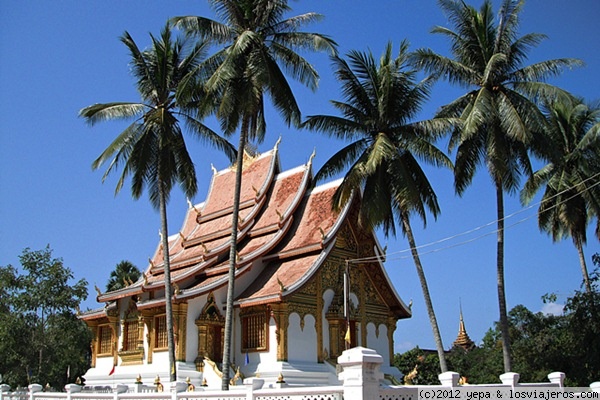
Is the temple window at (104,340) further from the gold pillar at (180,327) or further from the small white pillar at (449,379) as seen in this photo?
the small white pillar at (449,379)

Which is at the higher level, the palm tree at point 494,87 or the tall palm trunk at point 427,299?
the palm tree at point 494,87

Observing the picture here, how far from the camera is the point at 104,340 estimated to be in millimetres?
26141

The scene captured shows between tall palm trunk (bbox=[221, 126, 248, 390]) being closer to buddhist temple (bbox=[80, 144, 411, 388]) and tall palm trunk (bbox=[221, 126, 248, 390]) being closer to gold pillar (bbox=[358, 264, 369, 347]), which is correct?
buddhist temple (bbox=[80, 144, 411, 388])

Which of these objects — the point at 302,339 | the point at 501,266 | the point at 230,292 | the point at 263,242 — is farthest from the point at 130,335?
the point at 501,266

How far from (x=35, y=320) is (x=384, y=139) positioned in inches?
631

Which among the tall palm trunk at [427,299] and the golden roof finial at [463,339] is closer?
the tall palm trunk at [427,299]

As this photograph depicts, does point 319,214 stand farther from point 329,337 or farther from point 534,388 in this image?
point 534,388

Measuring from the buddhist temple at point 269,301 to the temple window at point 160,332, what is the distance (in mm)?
48

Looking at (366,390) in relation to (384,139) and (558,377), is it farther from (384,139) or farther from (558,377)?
(384,139)

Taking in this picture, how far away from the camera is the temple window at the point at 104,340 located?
84.3 feet

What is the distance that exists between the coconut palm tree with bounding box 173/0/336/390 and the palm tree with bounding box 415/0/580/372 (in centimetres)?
401

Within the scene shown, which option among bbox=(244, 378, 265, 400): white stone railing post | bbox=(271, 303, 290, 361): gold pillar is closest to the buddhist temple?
bbox=(271, 303, 290, 361): gold pillar

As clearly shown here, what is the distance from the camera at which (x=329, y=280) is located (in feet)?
73.7

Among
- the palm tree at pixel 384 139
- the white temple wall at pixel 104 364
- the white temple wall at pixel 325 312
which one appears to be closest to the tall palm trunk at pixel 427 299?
the palm tree at pixel 384 139
